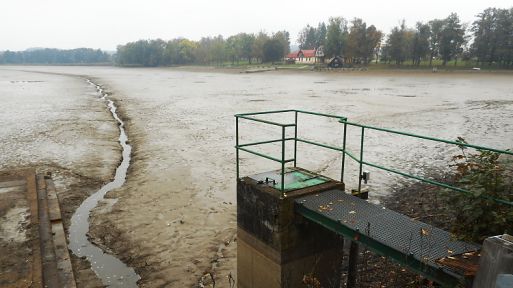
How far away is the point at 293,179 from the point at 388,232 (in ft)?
6.52

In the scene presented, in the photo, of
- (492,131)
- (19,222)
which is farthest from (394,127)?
(19,222)

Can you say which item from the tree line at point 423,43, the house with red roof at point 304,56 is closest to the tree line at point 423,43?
the tree line at point 423,43

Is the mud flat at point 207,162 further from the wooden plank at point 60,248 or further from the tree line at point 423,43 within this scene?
the tree line at point 423,43

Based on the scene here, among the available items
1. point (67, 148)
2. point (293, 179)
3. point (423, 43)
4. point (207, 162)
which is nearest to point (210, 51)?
point (423, 43)

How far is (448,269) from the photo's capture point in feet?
13.1

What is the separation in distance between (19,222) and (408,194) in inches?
370

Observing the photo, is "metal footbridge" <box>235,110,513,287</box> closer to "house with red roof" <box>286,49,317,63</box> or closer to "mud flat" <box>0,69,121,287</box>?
"mud flat" <box>0,69,121,287</box>

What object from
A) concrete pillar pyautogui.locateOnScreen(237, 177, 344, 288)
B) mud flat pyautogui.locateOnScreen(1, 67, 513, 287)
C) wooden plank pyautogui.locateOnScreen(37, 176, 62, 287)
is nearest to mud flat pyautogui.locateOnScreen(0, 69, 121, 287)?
wooden plank pyautogui.locateOnScreen(37, 176, 62, 287)

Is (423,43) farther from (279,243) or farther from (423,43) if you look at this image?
(279,243)

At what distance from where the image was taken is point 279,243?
5.80 m

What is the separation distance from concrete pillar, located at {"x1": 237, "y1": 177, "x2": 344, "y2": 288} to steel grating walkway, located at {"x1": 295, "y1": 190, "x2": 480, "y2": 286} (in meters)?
0.29

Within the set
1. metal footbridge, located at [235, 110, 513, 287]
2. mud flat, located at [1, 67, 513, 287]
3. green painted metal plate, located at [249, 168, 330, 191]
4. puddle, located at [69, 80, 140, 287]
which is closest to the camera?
metal footbridge, located at [235, 110, 513, 287]

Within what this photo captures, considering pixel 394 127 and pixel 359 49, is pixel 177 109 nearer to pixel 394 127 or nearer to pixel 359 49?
pixel 394 127

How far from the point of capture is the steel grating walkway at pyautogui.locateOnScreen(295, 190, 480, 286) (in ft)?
14.0
